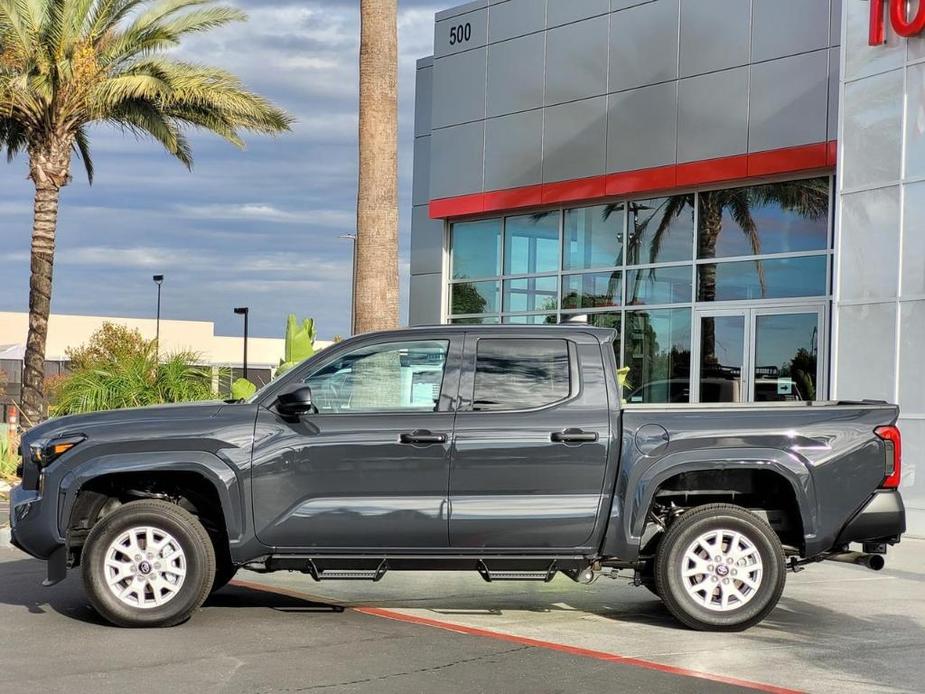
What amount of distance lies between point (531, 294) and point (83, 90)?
8927 millimetres

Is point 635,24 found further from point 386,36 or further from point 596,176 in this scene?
point 386,36

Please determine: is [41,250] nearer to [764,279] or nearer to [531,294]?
[531,294]

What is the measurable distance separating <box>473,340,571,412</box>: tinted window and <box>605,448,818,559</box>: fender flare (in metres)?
0.74

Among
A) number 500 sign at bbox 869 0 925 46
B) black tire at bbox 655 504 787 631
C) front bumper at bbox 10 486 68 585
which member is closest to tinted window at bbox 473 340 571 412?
black tire at bbox 655 504 787 631

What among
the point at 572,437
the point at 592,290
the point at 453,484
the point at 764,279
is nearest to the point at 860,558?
the point at 572,437

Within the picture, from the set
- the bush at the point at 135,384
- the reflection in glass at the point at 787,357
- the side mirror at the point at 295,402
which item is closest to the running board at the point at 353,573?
the side mirror at the point at 295,402

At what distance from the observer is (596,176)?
68.6 feet

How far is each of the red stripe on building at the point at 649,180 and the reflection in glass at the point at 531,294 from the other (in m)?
1.31

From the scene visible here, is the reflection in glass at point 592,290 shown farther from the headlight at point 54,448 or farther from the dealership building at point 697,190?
the headlight at point 54,448

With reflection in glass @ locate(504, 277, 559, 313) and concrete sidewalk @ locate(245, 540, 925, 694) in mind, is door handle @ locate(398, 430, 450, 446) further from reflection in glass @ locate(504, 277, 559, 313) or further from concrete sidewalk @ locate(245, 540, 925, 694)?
reflection in glass @ locate(504, 277, 559, 313)

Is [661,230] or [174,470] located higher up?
[661,230]

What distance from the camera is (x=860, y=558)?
8.62 m

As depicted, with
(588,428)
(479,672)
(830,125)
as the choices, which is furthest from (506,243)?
(479,672)

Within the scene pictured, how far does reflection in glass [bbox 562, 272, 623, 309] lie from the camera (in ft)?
70.1
